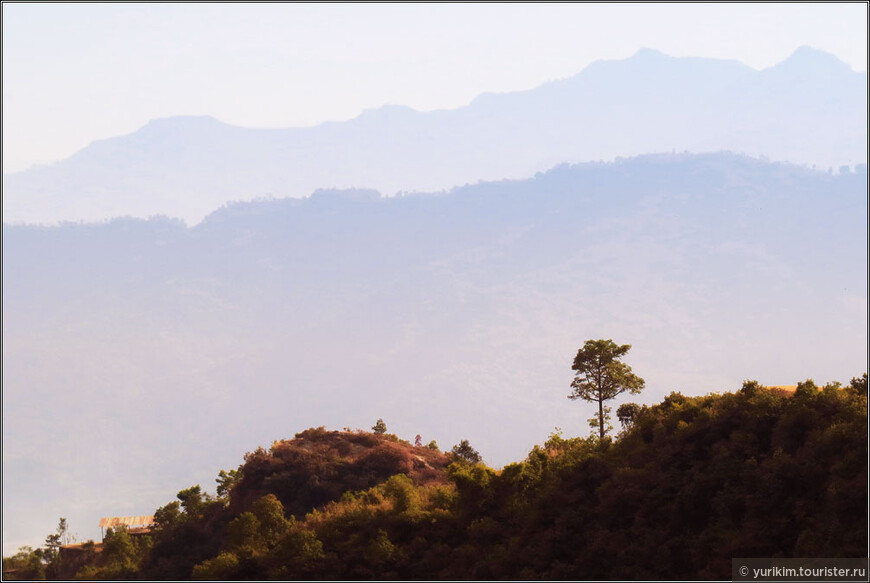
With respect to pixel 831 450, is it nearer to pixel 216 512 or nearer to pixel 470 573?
pixel 470 573

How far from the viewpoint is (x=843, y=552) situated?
40719mm

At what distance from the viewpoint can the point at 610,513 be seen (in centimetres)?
4794

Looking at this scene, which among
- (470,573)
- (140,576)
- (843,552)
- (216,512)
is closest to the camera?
(843,552)

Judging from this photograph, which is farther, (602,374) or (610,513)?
(602,374)

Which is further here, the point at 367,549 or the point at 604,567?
the point at 367,549

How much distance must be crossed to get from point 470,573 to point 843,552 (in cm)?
1593

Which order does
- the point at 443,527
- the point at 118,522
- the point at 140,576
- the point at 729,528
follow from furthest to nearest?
the point at 118,522, the point at 140,576, the point at 443,527, the point at 729,528

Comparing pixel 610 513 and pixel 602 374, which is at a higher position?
pixel 602 374

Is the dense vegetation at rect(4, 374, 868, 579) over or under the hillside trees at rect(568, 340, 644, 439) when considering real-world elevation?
under

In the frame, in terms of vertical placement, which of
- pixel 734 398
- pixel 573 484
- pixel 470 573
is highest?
pixel 734 398

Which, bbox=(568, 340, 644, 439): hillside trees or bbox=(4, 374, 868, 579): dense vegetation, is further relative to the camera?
bbox=(568, 340, 644, 439): hillside trees

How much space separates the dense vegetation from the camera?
43812 millimetres

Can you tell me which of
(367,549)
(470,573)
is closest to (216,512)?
(367,549)

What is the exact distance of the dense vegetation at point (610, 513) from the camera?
43812mm
